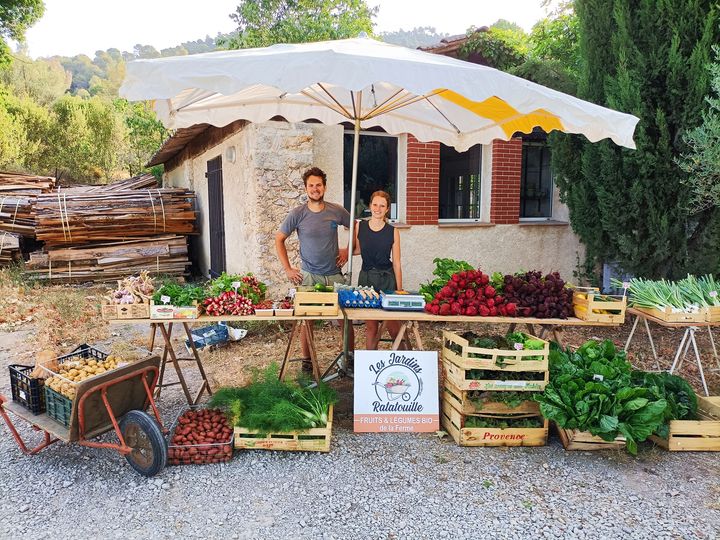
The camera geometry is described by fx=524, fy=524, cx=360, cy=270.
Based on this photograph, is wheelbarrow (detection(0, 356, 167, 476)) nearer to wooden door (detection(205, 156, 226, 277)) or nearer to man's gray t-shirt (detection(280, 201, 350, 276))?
man's gray t-shirt (detection(280, 201, 350, 276))

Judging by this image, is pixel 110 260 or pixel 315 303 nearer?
pixel 315 303

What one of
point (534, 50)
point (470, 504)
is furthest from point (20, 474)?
point (534, 50)

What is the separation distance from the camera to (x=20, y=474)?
3441 millimetres

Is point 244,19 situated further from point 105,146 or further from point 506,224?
point 506,224

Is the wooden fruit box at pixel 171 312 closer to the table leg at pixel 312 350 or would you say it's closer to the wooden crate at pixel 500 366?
the table leg at pixel 312 350

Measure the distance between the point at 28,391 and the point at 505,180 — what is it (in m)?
6.97

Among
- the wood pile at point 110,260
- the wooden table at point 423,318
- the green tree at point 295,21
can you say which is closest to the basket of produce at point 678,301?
the wooden table at point 423,318

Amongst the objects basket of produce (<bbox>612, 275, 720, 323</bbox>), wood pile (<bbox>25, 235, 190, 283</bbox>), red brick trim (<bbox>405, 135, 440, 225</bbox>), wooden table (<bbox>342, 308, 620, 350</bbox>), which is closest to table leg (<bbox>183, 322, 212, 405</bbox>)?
wooden table (<bbox>342, 308, 620, 350</bbox>)

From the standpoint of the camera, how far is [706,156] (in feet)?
19.0

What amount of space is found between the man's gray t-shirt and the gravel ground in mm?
1683

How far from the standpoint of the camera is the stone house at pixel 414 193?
702cm

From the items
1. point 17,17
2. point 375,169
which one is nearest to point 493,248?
point 375,169

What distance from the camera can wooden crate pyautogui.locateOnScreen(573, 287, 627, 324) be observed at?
4.05 m

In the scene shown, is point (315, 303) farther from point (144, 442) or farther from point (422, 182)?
point (422, 182)
